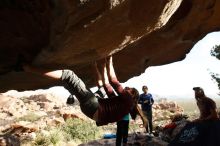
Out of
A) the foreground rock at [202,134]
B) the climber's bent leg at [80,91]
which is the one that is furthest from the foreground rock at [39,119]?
the foreground rock at [202,134]

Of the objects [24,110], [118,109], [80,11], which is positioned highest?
[24,110]

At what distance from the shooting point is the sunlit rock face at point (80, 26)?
4730 millimetres

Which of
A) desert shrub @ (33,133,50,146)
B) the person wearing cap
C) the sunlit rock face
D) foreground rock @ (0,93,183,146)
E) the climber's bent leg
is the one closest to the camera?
the sunlit rock face

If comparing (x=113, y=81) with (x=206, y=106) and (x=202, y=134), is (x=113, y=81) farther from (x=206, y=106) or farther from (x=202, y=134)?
(x=206, y=106)

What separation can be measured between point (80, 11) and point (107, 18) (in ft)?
1.52

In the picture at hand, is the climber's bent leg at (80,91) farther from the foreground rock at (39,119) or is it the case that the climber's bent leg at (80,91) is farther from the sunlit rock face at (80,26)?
the foreground rock at (39,119)

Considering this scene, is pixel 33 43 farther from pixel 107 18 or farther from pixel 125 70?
pixel 125 70

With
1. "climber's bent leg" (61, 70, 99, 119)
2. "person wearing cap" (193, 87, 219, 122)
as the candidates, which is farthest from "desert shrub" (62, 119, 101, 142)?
"climber's bent leg" (61, 70, 99, 119)

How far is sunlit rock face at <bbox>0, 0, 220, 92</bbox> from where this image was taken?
473 centimetres

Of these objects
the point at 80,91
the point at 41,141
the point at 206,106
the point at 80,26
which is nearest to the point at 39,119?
the point at 41,141

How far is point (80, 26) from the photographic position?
4.81 metres

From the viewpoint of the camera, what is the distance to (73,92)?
5.98 metres

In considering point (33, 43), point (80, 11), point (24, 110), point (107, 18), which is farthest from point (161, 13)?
point (24, 110)

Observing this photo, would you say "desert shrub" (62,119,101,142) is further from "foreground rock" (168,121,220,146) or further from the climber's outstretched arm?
"foreground rock" (168,121,220,146)
